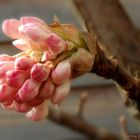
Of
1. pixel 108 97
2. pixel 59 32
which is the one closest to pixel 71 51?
pixel 59 32

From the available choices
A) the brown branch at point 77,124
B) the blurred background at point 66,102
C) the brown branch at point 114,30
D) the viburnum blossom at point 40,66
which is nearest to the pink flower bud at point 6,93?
the viburnum blossom at point 40,66

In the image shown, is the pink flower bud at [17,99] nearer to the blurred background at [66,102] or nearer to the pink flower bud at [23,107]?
the pink flower bud at [23,107]

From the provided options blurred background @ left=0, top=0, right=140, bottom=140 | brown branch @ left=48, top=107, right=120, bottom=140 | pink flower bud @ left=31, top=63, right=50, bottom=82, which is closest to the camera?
pink flower bud @ left=31, top=63, right=50, bottom=82

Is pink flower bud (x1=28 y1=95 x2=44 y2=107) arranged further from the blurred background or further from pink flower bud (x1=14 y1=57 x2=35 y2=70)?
the blurred background

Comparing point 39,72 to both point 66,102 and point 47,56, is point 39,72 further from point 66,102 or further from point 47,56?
point 66,102

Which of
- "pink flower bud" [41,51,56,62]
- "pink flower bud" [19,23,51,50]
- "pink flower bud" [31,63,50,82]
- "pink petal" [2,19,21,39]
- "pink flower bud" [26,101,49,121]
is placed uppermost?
"pink petal" [2,19,21,39]

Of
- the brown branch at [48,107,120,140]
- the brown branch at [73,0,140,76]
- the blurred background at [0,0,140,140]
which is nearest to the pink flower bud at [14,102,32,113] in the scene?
the brown branch at [73,0,140,76]

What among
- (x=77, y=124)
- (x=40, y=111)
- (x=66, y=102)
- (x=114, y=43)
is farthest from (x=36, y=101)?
(x=66, y=102)
